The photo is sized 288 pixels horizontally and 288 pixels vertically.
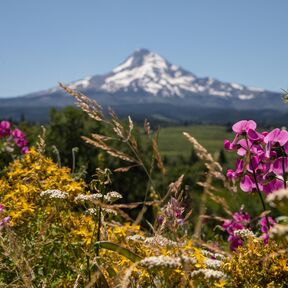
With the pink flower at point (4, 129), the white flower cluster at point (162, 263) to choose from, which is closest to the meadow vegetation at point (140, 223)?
the white flower cluster at point (162, 263)

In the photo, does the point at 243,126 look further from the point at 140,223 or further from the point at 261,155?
the point at 140,223

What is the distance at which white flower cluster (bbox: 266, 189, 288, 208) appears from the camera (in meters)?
1.21

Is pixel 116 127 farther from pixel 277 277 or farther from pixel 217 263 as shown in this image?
pixel 277 277

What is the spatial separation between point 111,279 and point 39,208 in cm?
140

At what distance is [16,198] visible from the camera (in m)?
4.14

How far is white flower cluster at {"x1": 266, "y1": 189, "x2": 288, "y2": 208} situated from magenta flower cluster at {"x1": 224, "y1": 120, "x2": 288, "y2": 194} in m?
1.94

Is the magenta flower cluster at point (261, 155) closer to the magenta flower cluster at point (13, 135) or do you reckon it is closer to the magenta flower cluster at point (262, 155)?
the magenta flower cluster at point (262, 155)

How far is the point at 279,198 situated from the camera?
122cm

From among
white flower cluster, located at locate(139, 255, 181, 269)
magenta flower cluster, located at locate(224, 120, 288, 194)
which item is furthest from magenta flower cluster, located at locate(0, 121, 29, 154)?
white flower cluster, located at locate(139, 255, 181, 269)

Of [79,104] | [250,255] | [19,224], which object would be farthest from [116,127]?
[19,224]

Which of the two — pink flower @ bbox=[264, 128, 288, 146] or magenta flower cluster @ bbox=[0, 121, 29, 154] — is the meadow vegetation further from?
magenta flower cluster @ bbox=[0, 121, 29, 154]

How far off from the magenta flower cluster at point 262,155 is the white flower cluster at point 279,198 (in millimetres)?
1936

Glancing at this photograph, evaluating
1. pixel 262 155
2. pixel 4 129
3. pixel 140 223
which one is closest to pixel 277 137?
pixel 262 155

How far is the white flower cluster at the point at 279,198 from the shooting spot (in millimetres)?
1213
